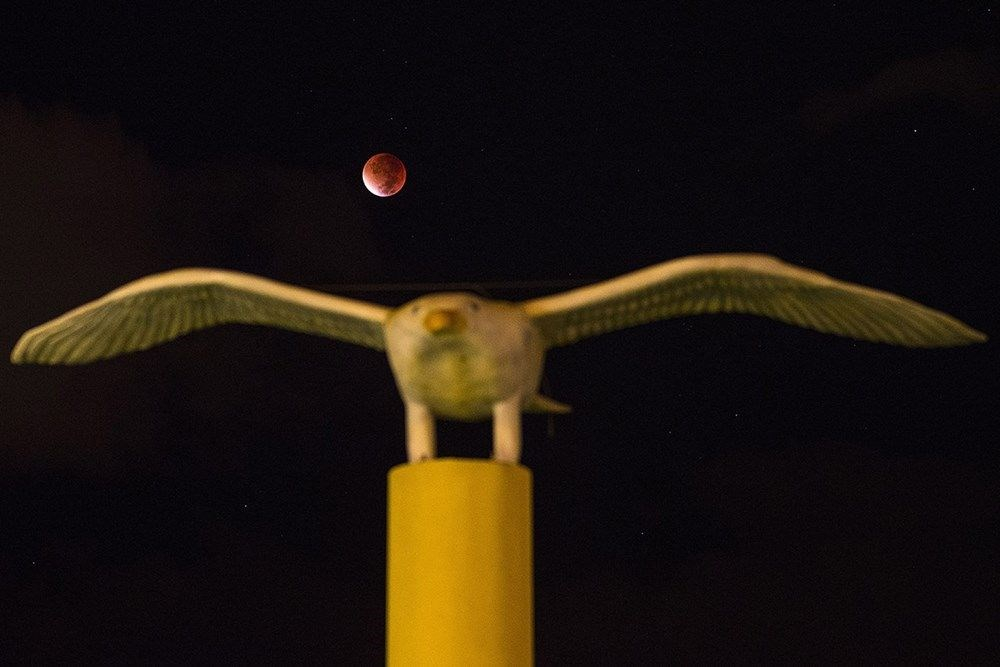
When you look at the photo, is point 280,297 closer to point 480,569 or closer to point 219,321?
point 219,321

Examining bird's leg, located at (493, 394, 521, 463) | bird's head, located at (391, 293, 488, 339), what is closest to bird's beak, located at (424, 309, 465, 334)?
bird's head, located at (391, 293, 488, 339)

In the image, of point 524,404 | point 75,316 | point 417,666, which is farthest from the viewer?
point 75,316

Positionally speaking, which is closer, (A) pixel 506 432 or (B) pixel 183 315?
(A) pixel 506 432

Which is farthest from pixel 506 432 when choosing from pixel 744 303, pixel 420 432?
pixel 744 303

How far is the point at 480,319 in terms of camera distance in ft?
31.4

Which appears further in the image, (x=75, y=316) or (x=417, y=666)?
(x=75, y=316)

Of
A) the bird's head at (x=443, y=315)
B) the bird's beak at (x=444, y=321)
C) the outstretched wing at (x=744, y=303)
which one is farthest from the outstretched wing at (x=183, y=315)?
→ the outstretched wing at (x=744, y=303)

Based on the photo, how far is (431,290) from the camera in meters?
10.6

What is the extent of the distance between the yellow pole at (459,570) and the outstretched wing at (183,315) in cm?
110

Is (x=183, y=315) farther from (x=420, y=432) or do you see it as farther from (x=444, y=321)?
(x=444, y=321)

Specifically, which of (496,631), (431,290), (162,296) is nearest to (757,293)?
(431,290)

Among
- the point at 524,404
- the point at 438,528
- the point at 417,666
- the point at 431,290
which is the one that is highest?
the point at 431,290

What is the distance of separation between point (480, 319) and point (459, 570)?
3.89ft

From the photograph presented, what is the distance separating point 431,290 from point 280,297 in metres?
0.79
